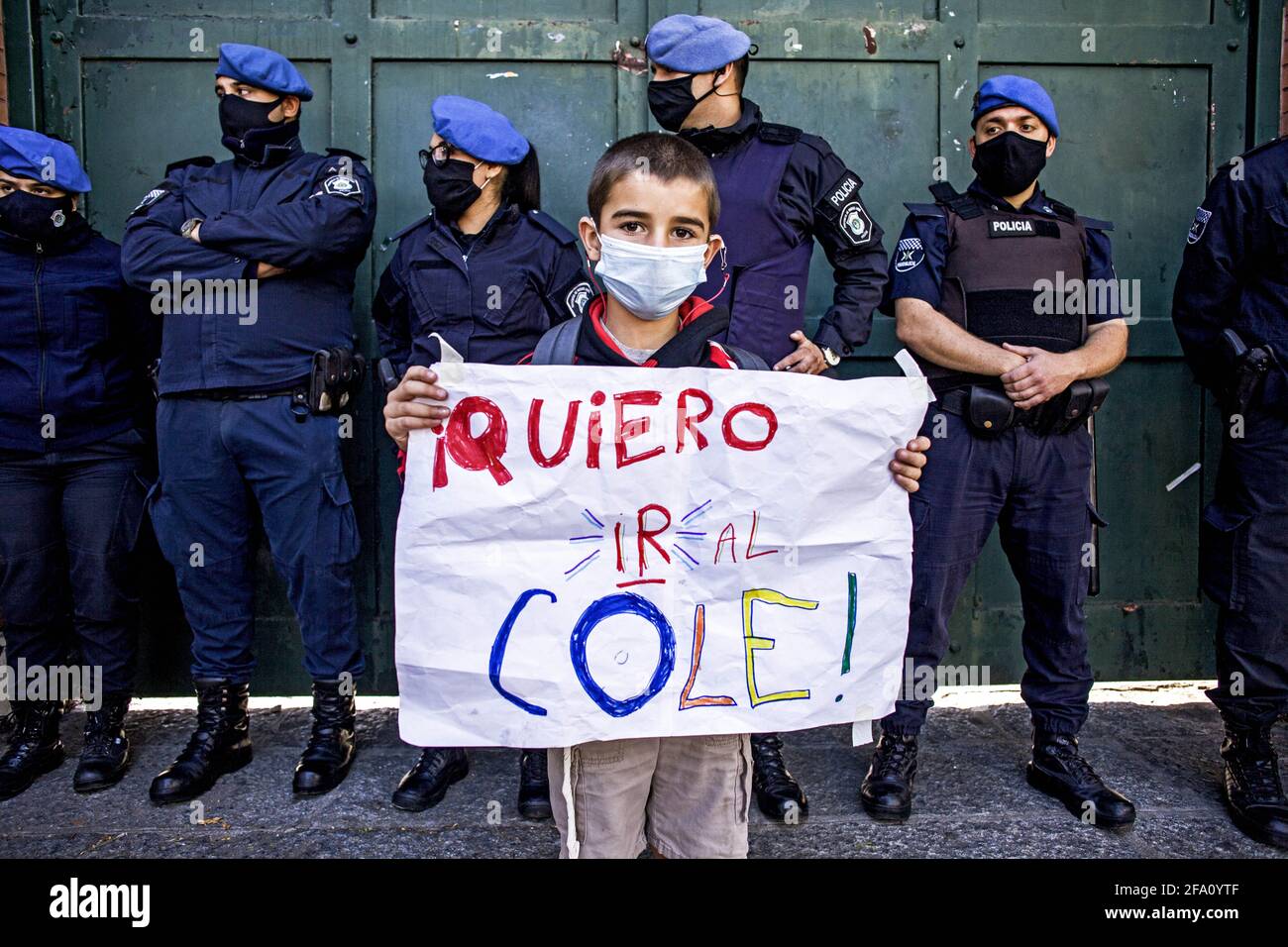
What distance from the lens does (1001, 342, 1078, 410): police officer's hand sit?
3.00 m

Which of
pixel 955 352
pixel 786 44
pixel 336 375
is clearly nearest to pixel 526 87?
pixel 786 44

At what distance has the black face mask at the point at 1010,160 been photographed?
310cm

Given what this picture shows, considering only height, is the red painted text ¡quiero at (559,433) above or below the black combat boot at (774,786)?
above

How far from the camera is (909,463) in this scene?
7.36ft

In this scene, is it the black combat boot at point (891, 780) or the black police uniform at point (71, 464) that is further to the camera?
the black police uniform at point (71, 464)

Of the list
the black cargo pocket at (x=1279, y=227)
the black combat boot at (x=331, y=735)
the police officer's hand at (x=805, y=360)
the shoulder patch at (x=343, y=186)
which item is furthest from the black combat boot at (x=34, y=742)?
the black cargo pocket at (x=1279, y=227)

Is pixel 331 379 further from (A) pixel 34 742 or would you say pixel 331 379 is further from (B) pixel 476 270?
(A) pixel 34 742

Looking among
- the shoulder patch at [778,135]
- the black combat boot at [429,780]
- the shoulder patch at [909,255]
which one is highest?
the shoulder patch at [778,135]

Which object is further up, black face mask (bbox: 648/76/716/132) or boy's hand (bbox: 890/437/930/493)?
black face mask (bbox: 648/76/716/132)

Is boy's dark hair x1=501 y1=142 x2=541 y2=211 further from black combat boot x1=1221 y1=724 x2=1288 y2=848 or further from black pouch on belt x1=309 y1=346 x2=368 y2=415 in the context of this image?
black combat boot x1=1221 y1=724 x2=1288 y2=848

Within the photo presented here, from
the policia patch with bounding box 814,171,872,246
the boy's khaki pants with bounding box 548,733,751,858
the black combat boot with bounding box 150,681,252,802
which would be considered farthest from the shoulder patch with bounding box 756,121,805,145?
the black combat boot with bounding box 150,681,252,802

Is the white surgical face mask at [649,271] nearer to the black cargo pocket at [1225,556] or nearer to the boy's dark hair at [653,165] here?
the boy's dark hair at [653,165]

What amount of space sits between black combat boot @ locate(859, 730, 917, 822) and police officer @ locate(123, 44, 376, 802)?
1766 millimetres

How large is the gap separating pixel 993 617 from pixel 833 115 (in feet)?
7.18
